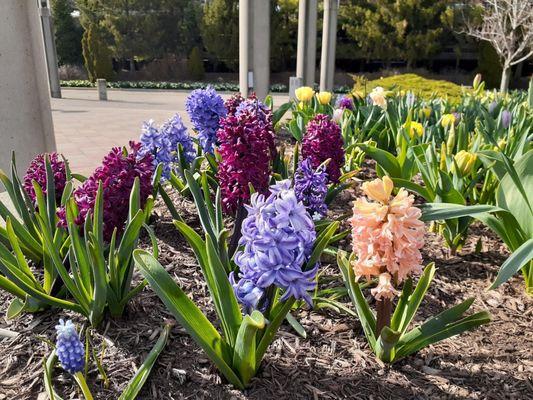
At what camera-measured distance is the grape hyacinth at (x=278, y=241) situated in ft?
4.14

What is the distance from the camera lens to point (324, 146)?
97.5 inches

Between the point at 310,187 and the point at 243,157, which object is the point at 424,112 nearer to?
the point at 310,187

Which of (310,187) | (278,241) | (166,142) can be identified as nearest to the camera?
(278,241)

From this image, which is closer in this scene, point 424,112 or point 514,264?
point 514,264

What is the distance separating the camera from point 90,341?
1820 millimetres

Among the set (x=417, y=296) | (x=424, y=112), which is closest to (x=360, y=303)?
(x=417, y=296)

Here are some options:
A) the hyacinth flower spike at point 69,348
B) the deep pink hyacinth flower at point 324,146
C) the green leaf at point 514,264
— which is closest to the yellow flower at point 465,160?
the deep pink hyacinth flower at point 324,146

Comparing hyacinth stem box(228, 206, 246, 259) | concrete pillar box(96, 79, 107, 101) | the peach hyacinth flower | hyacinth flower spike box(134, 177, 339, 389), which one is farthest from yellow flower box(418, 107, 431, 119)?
concrete pillar box(96, 79, 107, 101)

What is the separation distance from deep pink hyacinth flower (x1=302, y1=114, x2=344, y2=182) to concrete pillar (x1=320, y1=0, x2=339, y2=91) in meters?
14.0

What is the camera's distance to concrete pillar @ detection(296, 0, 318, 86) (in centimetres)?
1338

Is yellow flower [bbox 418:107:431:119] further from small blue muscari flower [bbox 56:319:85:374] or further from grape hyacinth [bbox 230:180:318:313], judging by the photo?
small blue muscari flower [bbox 56:319:85:374]

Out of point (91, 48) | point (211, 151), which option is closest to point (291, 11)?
point (91, 48)

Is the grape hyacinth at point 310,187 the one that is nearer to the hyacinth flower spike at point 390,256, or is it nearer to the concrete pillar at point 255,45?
the hyacinth flower spike at point 390,256

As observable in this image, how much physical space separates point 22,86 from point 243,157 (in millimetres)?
2729
